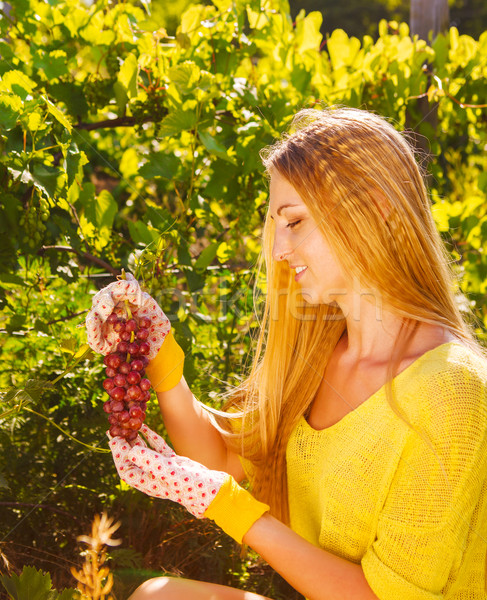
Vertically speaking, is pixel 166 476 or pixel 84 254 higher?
pixel 84 254

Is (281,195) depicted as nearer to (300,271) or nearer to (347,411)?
(300,271)

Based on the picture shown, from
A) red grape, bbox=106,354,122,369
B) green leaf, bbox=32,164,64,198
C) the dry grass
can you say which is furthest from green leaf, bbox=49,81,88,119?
the dry grass

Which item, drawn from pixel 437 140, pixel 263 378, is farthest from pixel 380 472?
pixel 437 140

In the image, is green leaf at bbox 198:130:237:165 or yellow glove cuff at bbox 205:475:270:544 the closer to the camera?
yellow glove cuff at bbox 205:475:270:544

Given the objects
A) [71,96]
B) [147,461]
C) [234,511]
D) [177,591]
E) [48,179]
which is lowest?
[177,591]

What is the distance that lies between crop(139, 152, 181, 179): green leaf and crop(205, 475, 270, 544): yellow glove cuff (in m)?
0.95

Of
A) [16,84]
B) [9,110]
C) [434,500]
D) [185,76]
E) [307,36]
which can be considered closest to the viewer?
[434,500]

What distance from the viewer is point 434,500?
51.9 inches

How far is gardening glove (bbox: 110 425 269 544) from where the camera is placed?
Answer: 4.52 ft

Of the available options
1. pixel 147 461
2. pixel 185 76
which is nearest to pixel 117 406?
pixel 147 461

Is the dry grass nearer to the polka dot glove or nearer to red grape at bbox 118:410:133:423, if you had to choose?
red grape at bbox 118:410:133:423

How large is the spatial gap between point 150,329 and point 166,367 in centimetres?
11

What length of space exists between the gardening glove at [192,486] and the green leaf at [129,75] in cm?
101

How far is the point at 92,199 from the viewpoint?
182 cm
